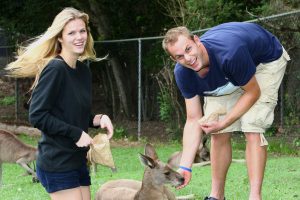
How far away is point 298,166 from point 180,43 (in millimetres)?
4952

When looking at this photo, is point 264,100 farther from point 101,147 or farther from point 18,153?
point 18,153

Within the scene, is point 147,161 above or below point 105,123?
below

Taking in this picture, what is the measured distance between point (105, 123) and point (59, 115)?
0.39 metres

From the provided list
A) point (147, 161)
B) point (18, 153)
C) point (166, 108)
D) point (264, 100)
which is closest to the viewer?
point (264, 100)

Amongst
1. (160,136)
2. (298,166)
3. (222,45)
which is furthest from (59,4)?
(222,45)

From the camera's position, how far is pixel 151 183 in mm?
6609

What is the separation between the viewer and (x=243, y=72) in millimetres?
5406

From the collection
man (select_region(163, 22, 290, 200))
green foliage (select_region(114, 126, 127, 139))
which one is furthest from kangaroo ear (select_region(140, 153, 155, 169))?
green foliage (select_region(114, 126, 127, 139))

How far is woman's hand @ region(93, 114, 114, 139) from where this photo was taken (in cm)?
523

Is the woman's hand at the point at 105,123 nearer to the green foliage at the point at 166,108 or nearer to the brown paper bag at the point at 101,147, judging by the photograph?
the brown paper bag at the point at 101,147

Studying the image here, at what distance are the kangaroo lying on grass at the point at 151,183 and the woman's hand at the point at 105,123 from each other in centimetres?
85

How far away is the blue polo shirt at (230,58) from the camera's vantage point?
17.7 feet

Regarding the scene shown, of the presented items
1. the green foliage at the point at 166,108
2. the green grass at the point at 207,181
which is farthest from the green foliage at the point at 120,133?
the green grass at the point at 207,181

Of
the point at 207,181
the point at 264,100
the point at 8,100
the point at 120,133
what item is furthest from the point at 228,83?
the point at 8,100
